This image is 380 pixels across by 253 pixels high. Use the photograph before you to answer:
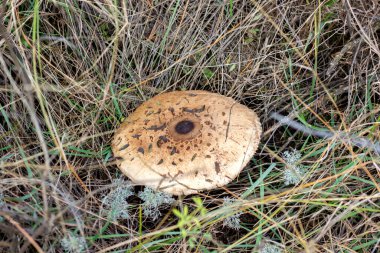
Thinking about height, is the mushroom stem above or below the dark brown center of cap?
below

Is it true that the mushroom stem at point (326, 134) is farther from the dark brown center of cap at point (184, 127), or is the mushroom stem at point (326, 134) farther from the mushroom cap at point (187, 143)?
the dark brown center of cap at point (184, 127)

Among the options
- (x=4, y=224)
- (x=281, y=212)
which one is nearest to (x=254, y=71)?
(x=281, y=212)

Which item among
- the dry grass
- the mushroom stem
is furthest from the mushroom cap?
the mushroom stem

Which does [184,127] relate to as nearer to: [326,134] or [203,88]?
[203,88]

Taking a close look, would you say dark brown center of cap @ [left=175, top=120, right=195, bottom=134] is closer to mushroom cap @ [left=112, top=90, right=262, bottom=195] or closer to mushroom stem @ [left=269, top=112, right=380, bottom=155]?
mushroom cap @ [left=112, top=90, right=262, bottom=195]

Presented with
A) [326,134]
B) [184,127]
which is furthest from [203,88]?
[326,134]

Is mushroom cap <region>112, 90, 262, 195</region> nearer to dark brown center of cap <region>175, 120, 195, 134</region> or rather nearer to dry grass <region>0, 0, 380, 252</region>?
dark brown center of cap <region>175, 120, 195, 134</region>

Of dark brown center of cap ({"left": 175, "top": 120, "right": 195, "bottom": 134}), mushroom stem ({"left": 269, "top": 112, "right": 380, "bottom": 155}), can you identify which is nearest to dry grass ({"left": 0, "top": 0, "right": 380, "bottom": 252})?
mushroom stem ({"left": 269, "top": 112, "right": 380, "bottom": 155})
